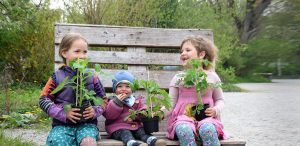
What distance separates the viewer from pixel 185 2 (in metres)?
18.2

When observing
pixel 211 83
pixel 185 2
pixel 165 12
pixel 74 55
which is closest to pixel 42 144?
pixel 74 55

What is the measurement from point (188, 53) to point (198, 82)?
0.37 metres

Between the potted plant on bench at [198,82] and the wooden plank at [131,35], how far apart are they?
3.17ft

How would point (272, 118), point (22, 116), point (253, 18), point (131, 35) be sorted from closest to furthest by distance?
1. point (253, 18)
2. point (272, 118)
3. point (131, 35)
4. point (22, 116)

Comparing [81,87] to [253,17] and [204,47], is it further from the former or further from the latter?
[253,17]

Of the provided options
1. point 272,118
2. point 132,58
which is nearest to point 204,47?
point 132,58

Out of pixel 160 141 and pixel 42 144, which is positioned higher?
pixel 160 141

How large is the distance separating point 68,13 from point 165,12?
4637mm

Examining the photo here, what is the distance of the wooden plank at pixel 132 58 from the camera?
3.70 m

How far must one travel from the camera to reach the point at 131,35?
3.77m

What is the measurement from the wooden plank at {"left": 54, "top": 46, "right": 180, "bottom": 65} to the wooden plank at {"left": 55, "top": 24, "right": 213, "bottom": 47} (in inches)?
3.3

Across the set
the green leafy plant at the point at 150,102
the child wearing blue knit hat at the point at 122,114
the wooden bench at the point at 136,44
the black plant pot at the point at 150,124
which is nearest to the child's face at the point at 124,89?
the child wearing blue knit hat at the point at 122,114

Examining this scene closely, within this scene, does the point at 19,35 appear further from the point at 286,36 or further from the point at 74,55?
the point at 286,36

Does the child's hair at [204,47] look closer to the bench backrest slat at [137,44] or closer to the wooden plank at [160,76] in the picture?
the bench backrest slat at [137,44]
